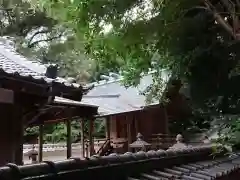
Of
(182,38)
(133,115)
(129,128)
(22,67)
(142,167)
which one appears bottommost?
(142,167)

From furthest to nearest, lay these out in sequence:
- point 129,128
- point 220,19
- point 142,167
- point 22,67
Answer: point 129,128, point 22,67, point 220,19, point 142,167

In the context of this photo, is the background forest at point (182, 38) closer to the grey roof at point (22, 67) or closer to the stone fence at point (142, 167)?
the stone fence at point (142, 167)

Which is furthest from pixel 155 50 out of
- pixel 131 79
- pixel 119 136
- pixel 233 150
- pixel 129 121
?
pixel 119 136

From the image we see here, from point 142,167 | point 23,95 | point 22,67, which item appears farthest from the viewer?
point 22,67

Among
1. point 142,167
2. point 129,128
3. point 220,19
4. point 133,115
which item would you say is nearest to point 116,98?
point 133,115

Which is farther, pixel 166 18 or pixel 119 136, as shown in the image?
pixel 119 136

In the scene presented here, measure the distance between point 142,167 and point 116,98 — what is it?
13.6 meters

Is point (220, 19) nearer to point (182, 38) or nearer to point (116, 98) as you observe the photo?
point (182, 38)

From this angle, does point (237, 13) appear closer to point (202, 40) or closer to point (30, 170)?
point (202, 40)

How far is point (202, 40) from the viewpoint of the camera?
15.0 ft

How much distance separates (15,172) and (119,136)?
15.2 metres

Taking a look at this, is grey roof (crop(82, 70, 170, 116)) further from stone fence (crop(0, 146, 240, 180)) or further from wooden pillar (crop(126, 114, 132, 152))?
stone fence (crop(0, 146, 240, 180))

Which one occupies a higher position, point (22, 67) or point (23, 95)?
point (22, 67)

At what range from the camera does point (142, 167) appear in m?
3.34
